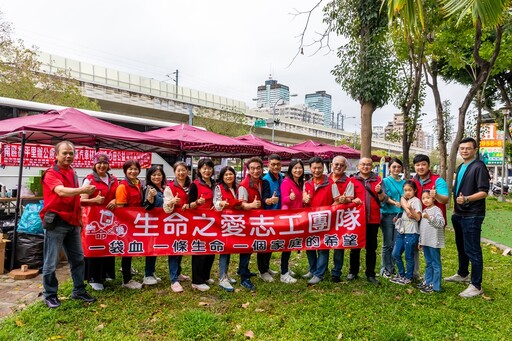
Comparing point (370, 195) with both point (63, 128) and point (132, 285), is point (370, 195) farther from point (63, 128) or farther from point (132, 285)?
point (63, 128)

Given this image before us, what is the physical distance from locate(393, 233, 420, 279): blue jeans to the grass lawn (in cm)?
27

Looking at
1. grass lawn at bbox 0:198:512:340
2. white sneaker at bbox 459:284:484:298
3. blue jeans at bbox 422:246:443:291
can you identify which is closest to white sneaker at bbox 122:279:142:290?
grass lawn at bbox 0:198:512:340

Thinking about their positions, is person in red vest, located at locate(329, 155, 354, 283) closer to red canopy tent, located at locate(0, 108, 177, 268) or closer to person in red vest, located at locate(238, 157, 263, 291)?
person in red vest, located at locate(238, 157, 263, 291)

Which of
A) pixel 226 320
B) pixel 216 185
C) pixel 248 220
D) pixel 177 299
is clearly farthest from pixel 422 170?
pixel 177 299

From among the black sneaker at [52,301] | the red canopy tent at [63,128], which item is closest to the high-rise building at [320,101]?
the red canopy tent at [63,128]

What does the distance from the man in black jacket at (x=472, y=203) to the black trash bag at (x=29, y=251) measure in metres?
5.81

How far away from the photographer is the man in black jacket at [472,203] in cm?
430

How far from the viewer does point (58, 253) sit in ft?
12.9

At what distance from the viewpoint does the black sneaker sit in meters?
3.92

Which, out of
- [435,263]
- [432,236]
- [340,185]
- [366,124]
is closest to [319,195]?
[340,185]

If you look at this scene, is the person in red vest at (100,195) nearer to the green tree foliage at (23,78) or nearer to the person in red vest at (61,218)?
the person in red vest at (61,218)

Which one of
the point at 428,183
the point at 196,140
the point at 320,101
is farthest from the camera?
the point at 320,101

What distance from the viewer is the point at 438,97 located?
11211 millimetres

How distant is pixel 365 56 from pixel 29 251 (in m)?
7.50
